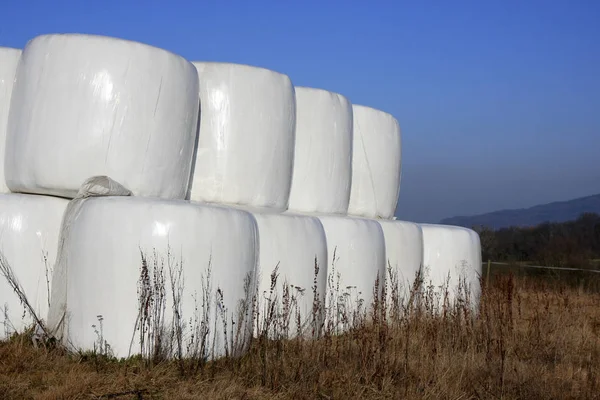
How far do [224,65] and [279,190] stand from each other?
4.03 feet

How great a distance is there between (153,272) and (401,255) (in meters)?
3.83

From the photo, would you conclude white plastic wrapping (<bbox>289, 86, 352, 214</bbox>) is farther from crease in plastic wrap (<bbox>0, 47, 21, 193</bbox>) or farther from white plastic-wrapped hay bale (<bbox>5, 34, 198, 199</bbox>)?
crease in plastic wrap (<bbox>0, 47, 21, 193</bbox>)

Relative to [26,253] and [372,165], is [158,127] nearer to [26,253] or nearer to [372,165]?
[26,253]

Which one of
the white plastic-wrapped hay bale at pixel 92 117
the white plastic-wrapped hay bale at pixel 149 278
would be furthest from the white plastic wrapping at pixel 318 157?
the white plastic-wrapped hay bale at pixel 149 278

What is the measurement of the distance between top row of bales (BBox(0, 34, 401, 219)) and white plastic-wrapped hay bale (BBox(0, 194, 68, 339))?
177 millimetres

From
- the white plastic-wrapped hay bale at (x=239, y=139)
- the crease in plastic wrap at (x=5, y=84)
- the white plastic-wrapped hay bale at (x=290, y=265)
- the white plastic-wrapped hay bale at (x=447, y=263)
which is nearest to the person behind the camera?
the white plastic-wrapped hay bale at (x=290, y=265)

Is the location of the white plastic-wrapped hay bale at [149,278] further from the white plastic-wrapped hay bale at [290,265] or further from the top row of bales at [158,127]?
the white plastic-wrapped hay bale at [290,265]

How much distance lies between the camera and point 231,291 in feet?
19.9

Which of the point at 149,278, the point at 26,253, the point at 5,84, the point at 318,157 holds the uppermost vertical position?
the point at 5,84

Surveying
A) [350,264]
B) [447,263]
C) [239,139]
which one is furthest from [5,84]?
[447,263]

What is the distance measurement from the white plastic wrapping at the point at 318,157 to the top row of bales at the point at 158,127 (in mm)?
10

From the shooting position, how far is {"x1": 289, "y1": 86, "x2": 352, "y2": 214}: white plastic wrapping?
333 inches

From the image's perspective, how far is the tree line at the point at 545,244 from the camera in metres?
24.2

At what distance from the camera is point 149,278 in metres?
5.67
